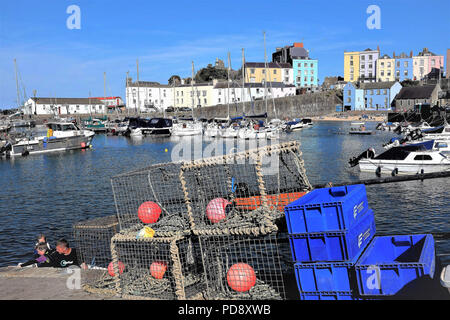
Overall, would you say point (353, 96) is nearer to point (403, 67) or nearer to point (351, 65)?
point (351, 65)

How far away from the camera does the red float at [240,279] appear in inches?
293

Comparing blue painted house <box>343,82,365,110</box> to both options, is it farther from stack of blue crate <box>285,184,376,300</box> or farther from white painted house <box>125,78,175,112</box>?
stack of blue crate <box>285,184,376,300</box>

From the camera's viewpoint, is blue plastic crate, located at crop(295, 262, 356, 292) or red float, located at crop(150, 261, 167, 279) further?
red float, located at crop(150, 261, 167, 279)

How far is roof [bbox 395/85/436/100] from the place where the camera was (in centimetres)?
9238

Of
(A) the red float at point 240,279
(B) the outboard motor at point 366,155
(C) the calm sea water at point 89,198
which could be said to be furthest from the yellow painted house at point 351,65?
(A) the red float at point 240,279

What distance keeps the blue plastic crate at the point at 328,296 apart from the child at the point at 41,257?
6624 millimetres

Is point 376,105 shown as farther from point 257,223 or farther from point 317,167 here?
point 257,223

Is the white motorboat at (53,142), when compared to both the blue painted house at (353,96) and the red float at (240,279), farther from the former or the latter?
the blue painted house at (353,96)

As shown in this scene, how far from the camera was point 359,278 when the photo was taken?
20.2ft

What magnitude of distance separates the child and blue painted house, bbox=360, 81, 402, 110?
9928 cm

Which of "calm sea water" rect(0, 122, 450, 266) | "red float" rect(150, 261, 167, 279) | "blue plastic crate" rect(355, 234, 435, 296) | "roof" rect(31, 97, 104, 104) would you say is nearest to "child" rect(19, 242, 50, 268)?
"calm sea water" rect(0, 122, 450, 266)

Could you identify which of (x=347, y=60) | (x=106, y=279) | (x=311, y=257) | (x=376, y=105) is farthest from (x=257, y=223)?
(x=347, y=60)

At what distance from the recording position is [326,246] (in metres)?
6.19
